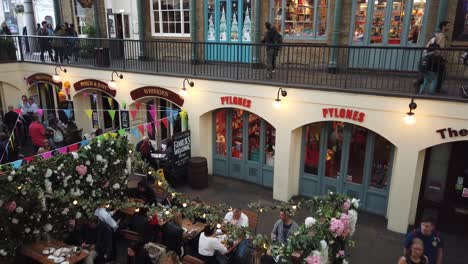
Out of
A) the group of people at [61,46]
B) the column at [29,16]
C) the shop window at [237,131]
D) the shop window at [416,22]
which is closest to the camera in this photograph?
the shop window at [416,22]

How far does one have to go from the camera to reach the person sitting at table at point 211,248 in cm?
687

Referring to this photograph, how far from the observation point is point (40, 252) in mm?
6980

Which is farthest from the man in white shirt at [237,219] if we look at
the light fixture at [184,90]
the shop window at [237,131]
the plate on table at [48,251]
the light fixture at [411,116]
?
the light fixture at [184,90]

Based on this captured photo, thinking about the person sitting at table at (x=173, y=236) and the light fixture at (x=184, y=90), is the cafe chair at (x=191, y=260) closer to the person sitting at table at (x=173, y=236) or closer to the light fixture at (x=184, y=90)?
the person sitting at table at (x=173, y=236)

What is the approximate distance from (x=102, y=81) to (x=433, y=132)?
10.9 metres

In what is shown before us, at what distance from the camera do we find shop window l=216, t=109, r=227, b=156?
39.3ft

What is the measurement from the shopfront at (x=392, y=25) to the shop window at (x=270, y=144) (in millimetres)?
3093

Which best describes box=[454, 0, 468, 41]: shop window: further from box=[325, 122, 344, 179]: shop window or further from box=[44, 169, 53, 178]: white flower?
box=[44, 169, 53, 178]: white flower

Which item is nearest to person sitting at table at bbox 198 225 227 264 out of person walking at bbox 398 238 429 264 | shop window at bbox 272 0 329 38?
person walking at bbox 398 238 429 264

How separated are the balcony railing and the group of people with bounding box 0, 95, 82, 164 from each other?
7.84ft

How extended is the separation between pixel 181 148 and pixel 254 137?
230 cm

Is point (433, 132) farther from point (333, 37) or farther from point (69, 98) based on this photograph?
point (69, 98)

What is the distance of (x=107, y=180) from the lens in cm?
812

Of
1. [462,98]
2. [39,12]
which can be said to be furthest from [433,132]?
[39,12]
